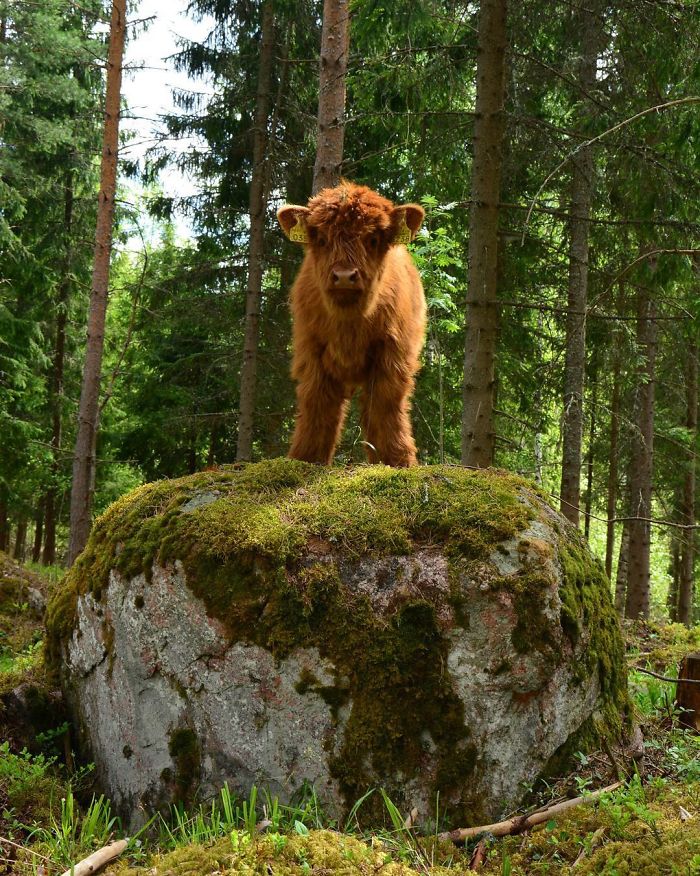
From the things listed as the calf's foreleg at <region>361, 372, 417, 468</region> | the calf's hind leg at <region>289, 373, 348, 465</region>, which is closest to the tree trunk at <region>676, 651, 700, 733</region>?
the calf's foreleg at <region>361, 372, 417, 468</region>

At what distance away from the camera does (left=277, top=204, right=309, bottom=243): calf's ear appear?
4664 mm

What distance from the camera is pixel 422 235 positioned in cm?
663

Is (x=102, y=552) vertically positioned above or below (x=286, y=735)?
above

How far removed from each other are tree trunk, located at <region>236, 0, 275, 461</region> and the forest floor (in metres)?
8.87

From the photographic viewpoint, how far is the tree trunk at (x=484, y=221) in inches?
271

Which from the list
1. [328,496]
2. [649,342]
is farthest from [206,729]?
[649,342]

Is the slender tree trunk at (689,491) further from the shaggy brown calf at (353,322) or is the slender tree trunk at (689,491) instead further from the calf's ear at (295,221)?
the calf's ear at (295,221)

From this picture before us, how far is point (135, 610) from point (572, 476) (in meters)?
7.46

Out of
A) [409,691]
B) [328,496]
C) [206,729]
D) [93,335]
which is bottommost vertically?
[206,729]

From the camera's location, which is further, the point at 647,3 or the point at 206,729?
the point at 647,3

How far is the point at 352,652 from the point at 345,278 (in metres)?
2.24

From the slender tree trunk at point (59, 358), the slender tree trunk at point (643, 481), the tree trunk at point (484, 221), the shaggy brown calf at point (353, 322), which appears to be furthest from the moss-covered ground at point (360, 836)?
the slender tree trunk at point (59, 358)

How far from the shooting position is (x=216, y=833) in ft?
9.96

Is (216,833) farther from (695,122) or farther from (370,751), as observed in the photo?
(695,122)
